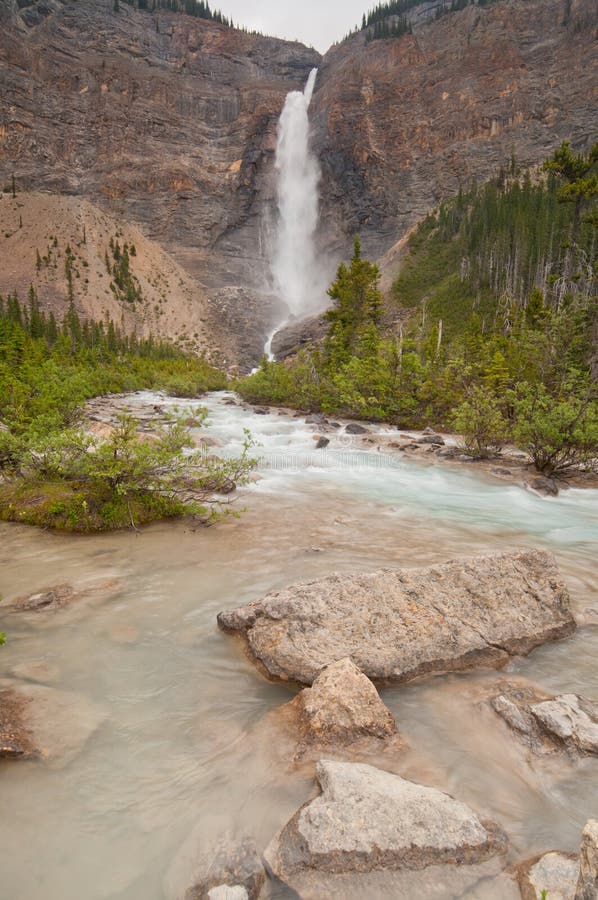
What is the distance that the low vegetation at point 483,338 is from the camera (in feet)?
50.2

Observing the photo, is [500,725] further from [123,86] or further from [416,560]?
[123,86]

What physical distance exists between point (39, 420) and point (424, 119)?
119 m

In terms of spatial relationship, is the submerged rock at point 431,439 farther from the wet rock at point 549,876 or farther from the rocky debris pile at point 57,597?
the wet rock at point 549,876

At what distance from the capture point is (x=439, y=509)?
1162 cm

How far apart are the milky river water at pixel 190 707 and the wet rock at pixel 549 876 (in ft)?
0.58

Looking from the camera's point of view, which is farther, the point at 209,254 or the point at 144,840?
the point at 209,254

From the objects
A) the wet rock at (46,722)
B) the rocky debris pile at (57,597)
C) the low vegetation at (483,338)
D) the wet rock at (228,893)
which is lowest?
the rocky debris pile at (57,597)

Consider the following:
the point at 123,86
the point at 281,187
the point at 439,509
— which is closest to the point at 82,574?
the point at 439,509

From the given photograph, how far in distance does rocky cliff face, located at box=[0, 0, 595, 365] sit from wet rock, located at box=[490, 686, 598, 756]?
81.6 meters

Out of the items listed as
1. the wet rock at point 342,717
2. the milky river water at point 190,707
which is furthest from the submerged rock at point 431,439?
the wet rock at point 342,717

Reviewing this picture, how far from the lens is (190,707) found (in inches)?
167

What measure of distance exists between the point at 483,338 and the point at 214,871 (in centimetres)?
4070

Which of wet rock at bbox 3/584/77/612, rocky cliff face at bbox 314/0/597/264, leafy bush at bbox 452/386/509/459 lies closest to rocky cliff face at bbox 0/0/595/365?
rocky cliff face at bbox 314/0/597/264

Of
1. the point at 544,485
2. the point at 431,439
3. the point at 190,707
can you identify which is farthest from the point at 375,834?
the point at 431,439
